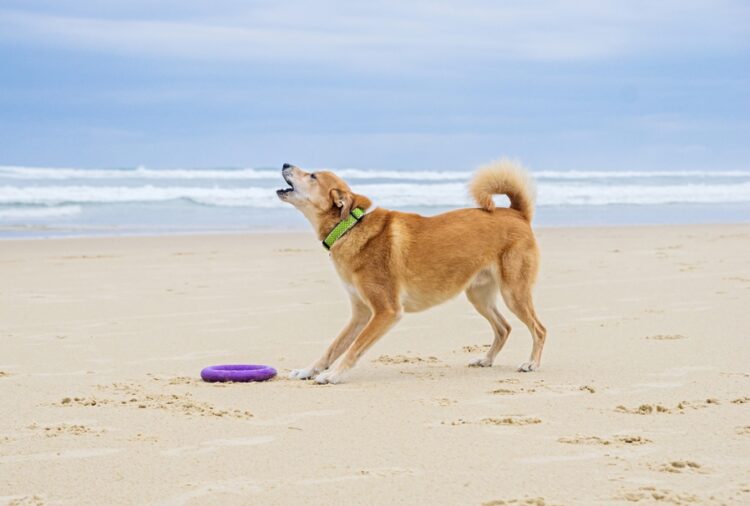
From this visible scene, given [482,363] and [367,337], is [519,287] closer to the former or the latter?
[482,363]

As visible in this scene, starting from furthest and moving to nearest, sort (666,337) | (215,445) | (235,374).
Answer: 1. (666,337)
2. (235,374)
3. (215,445)

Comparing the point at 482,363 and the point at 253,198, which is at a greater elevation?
the point at 253,198

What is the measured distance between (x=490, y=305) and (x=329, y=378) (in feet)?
4.92

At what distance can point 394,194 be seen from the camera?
33156 millimetres

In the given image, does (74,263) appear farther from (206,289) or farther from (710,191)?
(710,191)

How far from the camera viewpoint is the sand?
368 centimetres

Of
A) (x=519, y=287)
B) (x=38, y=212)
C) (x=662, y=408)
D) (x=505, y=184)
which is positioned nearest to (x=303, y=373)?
(x=519, y=287)

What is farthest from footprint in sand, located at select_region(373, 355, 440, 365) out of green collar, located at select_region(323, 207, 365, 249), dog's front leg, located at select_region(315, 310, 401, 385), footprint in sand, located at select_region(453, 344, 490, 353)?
green collar, located at select_region(323, 207, 365, 249)

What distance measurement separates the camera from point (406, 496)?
352cm

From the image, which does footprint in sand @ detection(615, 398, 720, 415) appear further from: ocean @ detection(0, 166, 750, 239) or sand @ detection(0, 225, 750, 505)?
ocean @ detection(0, 166, 750, 239)

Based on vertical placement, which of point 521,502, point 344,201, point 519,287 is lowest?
point 521,502

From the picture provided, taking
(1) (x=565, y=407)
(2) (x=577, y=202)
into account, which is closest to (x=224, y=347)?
(1) (x=565, y=407)

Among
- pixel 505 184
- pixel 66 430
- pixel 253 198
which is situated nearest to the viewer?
pixel 66 430

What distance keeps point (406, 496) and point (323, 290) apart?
Result: 22.1 ft
